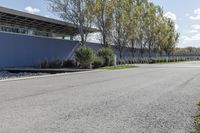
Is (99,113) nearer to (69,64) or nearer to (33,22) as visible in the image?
(69,64)

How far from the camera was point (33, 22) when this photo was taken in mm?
36062

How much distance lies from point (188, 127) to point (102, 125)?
165cm

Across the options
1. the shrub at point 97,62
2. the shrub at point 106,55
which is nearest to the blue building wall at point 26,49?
the shrub at point 106,55

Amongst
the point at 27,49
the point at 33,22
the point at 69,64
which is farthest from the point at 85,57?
the point at 33,22

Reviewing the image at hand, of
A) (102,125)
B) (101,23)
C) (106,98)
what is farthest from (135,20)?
(102,125)

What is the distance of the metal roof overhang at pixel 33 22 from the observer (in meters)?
31.1

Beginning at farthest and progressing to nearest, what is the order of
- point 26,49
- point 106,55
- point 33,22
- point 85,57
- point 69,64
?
point 106,55
point 33,22
point 69,64
point 26,49
point 85,57

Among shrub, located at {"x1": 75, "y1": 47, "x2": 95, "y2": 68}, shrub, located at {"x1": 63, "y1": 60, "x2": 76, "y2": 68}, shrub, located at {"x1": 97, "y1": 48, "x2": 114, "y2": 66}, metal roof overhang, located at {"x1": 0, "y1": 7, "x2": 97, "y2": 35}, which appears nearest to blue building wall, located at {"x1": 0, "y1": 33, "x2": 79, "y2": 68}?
metal roof overhang, located at {"x1": 0, "y1": 7, "x2": 97, "y2": 35}

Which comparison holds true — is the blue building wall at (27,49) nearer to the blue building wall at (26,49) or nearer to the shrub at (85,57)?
the blue building wall at (26,49)

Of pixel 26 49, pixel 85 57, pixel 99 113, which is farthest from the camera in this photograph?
pixel 26 49

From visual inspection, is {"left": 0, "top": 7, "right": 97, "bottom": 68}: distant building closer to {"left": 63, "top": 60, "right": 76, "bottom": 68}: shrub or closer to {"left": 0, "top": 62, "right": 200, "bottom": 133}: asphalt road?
{"left": 63, "top": 60, "right": 76, "bottom": 68}: shrub

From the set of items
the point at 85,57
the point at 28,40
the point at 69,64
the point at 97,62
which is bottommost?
the point at 69,64

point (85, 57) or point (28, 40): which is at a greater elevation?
point (28, 40)

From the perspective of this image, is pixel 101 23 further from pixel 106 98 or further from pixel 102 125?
pixel 102 125
